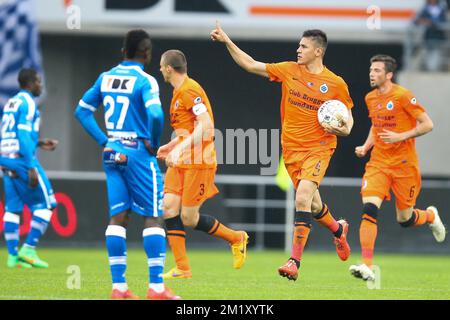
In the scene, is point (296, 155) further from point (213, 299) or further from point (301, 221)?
point (213, 299)

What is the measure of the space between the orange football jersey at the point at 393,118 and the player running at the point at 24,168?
4137mm

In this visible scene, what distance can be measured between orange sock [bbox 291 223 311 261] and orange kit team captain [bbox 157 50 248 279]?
1.27 m

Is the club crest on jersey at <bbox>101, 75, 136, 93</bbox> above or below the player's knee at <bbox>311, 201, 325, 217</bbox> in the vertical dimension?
above

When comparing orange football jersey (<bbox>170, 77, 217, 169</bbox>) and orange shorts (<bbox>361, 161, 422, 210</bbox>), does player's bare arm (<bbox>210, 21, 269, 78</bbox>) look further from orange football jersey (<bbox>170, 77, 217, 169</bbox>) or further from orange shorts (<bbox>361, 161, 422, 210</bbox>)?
orange shorts (<bbox>361, 161, 422, 210</bbox>)

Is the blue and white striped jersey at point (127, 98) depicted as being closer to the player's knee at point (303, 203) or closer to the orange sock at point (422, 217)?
the player's knee at point (303, 203)

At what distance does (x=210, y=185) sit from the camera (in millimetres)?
11875

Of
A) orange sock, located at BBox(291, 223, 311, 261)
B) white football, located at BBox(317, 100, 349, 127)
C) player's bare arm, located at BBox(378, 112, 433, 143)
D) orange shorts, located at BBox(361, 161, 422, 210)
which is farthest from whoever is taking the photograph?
orange shorts, located at BBox(361, 161, 422, 210)

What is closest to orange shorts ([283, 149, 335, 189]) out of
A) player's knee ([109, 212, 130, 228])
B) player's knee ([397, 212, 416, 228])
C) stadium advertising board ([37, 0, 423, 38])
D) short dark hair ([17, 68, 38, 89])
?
player's knee ([397, 212, 416, 228])

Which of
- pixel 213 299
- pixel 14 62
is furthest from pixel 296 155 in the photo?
pixel 14 62

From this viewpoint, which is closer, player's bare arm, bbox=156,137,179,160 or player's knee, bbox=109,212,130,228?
player's knee, bbox=109,212,130,228

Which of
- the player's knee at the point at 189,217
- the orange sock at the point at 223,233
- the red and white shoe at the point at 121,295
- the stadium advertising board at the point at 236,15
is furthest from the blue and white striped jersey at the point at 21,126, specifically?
the stadium advertising board at the point at 236,15

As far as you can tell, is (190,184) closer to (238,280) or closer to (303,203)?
(238,280)

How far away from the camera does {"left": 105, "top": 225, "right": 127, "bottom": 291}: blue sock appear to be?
28.9 feet

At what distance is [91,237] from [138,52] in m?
9.82
